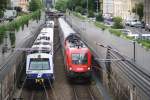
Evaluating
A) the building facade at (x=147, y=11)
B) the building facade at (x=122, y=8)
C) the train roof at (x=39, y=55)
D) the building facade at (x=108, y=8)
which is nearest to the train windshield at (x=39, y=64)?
the train roof at (x=39, y=55)

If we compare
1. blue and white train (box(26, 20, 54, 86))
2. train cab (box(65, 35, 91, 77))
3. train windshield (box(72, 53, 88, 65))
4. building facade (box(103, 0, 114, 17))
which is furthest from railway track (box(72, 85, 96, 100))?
building facade (box(103, 0, 114, 17))

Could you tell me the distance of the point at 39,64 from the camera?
29.2m

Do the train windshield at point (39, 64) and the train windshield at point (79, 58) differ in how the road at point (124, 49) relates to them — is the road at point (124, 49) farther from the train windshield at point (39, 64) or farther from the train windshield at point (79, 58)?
the train windshield at point (39, 64)

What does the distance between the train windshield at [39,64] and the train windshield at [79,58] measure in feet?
7.38

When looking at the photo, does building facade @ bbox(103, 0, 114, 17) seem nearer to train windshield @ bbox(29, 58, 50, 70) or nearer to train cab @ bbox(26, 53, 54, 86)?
train cab @ bbox(26, 53, 54, 86)

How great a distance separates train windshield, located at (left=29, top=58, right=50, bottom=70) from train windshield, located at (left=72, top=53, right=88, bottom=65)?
225 cm

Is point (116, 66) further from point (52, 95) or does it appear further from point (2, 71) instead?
point (2, 71)

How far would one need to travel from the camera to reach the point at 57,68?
125 ft

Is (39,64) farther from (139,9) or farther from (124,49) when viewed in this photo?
(139,9)

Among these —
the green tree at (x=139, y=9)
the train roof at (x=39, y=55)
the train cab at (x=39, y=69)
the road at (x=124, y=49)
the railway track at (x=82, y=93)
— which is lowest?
the railway track at (x=82, y=93)

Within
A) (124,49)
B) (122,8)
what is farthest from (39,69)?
(122,8)

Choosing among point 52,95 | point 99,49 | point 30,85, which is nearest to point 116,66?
point 52,95

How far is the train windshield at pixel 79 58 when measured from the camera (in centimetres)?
3089

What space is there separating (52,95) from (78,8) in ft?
284
